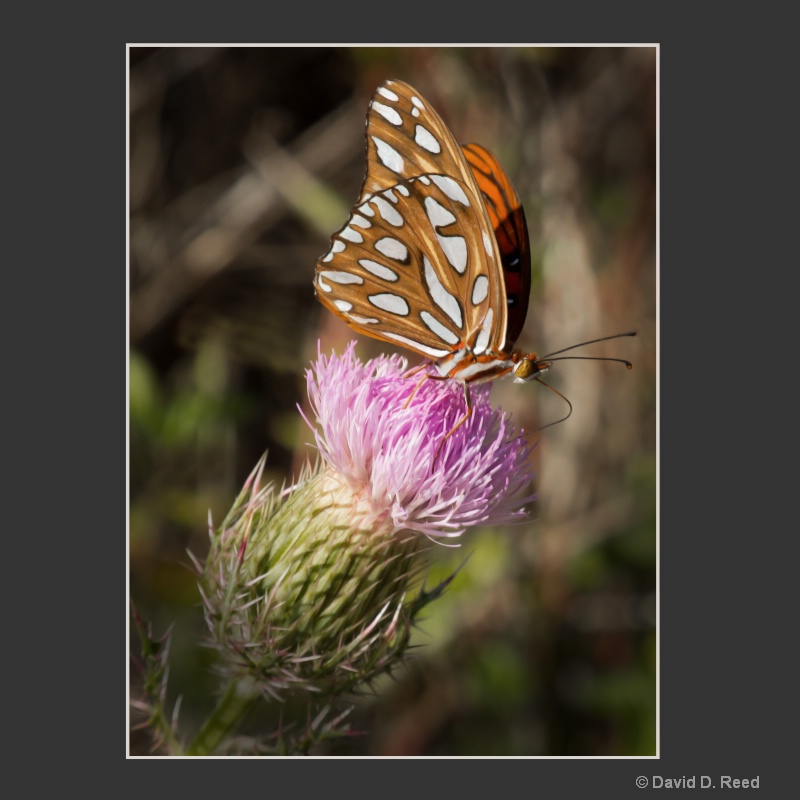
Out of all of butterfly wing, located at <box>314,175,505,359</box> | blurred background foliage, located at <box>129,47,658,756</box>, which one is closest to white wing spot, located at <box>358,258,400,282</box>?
butterfly wing, located at <box>314,175,505,359</box>

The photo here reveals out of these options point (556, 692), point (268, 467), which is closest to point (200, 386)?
point (268, 467)

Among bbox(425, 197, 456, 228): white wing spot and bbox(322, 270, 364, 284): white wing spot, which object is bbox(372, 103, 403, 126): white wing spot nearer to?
bbox(425, 197, 456, 228): white wing spot

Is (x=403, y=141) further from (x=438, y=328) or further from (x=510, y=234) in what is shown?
(x=438, y=328)

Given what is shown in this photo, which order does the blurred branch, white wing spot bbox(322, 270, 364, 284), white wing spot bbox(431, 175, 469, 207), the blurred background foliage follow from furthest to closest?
1. the blurred branch
2. the blurred background foliage
3. white wing spot bbox(322, 270, 364, 284)
4. white wing spot bbox(431, 175, 469, 207)

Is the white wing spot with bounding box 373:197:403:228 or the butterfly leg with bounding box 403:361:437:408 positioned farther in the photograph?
the white wing spot with bounding box 373:197:403:228

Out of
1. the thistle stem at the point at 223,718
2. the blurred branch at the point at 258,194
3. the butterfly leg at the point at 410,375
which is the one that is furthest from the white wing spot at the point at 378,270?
the blurred branch at the point at 258,194

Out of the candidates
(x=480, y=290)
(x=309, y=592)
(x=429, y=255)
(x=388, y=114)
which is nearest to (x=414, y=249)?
(x=429, y=255)

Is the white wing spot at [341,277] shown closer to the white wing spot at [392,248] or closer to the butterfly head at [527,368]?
the white wing spot at [392,248]
